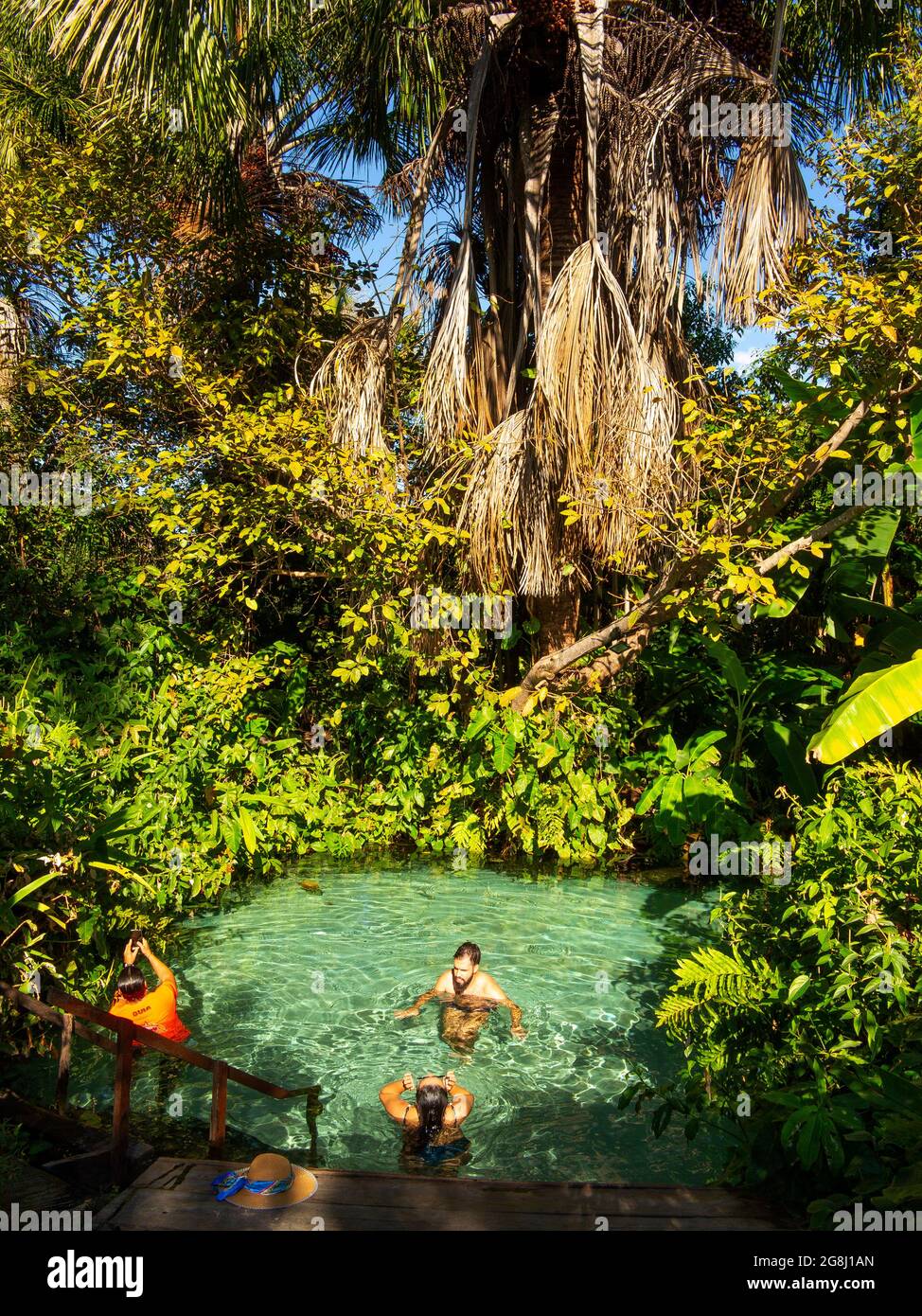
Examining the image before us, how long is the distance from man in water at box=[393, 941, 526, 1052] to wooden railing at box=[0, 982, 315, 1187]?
1.96 metres

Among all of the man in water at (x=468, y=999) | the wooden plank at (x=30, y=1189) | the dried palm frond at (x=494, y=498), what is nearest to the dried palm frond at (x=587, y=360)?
the dried palm frond at (x=494, y=498)

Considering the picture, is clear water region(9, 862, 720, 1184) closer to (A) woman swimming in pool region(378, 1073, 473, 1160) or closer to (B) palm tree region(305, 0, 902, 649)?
(A) woman swimming in pool region(378, 1073, 473, 1160)

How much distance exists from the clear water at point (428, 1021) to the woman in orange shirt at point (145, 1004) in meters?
0.33

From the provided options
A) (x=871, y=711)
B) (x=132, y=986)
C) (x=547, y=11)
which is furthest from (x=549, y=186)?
(x=132, y=986)

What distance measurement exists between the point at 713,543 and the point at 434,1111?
4.29 metres

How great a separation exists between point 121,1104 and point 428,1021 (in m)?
2.96

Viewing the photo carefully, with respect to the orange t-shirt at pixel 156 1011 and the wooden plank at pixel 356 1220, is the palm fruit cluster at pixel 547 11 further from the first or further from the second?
the wooden plank at pixel 356 1220

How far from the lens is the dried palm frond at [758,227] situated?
858 cm

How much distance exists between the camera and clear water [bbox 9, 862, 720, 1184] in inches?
207

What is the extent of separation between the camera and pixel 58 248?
10.1 m

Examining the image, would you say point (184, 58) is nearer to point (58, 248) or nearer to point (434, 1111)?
point (58, 248)

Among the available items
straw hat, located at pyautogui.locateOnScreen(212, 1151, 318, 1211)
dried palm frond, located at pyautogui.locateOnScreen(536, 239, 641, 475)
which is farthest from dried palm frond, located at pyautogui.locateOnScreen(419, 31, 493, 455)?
straw hat, located at pyautogui.locateOnScreen(212, 1151, 318, 1211)

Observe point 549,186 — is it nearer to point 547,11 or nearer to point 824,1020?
point 547,11
